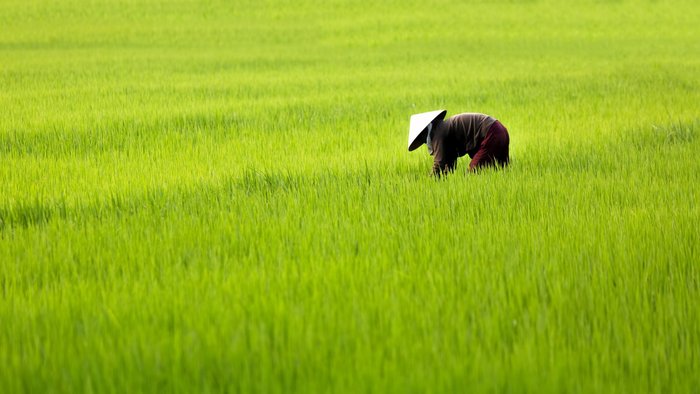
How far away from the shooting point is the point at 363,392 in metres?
2.11

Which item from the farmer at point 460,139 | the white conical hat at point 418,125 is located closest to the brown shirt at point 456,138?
the farmer at point 460,139

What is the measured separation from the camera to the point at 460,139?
17.4ft

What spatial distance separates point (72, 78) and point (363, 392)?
13.0 meters

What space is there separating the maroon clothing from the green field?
0.15 m

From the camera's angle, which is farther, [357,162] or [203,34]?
[203,34]

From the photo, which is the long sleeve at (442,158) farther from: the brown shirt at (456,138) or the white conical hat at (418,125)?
the white conical hat at (418,125)

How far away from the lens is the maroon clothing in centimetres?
511

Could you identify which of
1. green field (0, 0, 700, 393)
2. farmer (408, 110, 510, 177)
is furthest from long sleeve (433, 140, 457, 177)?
green field (0, 0, 700, 393)

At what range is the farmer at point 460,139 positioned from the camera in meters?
5.02

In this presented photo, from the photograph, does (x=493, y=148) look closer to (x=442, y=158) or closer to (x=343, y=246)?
(x=442, y=158)

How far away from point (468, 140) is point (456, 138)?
10 centimetres

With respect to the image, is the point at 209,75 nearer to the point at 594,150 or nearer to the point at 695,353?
the point at 594,150

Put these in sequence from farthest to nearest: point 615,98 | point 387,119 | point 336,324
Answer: point 615,98 < point 387,119 < point 336,324

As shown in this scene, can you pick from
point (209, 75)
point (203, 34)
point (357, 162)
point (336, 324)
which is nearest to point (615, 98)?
point (357, 162)
